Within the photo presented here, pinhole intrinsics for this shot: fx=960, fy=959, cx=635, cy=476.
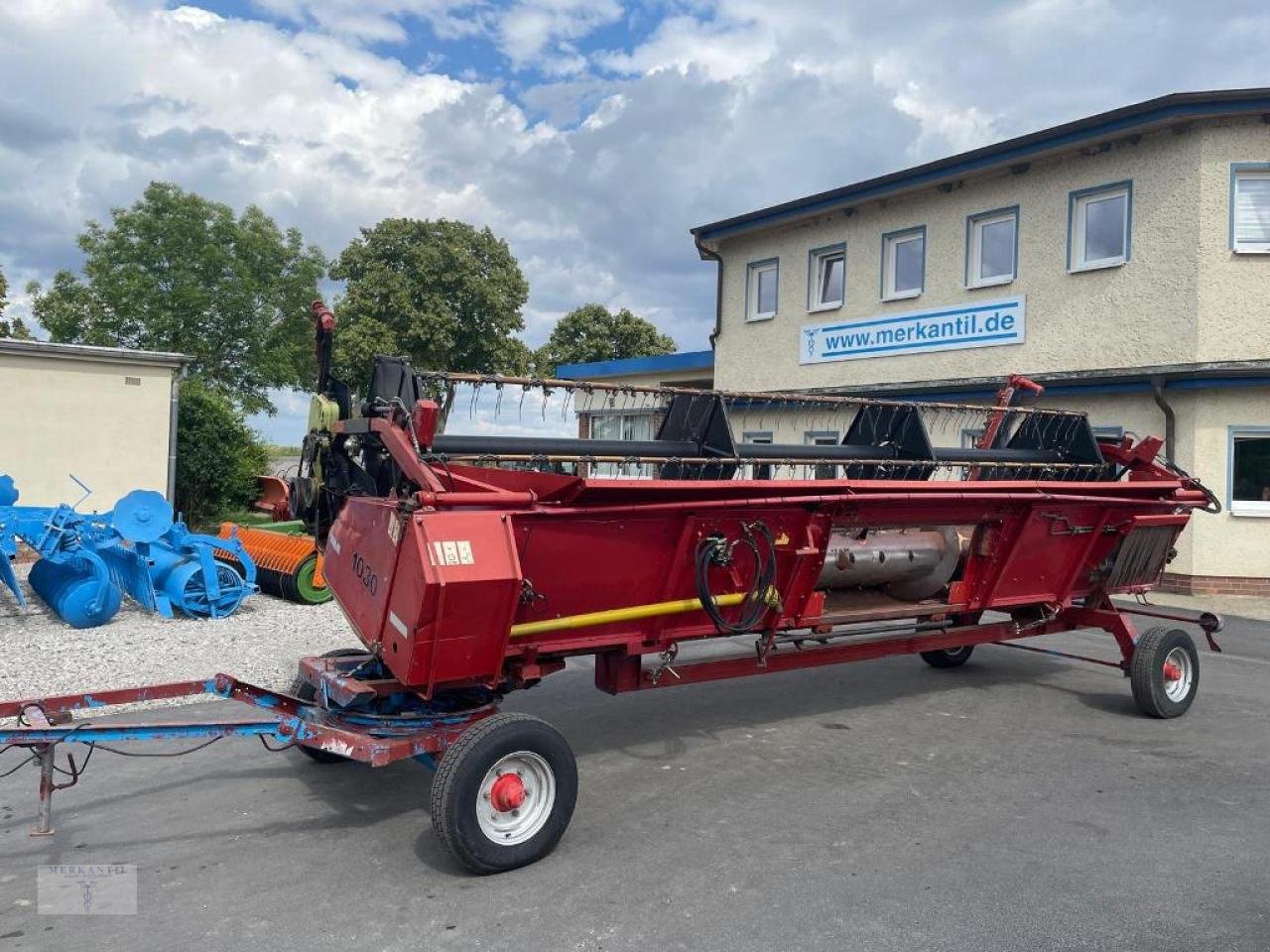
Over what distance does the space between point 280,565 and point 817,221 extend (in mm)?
11928

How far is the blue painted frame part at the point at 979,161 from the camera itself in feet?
41.2

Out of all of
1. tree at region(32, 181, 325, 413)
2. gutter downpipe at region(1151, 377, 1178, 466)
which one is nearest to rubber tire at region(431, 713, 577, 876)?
gutter downpipe at region(1151, 377, 1178, 466)

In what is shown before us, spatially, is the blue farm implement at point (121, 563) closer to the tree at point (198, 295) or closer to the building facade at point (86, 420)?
the building facade at point (86, 420)

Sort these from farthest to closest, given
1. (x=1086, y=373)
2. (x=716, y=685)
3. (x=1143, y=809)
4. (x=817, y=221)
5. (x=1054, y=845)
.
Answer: (x=817, y=221)
(x=1086, y=373)
(x=716, y=685)
(x=1143, y=809)
(x=1054, y=845)

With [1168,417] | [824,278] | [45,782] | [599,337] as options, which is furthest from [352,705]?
[599,337]

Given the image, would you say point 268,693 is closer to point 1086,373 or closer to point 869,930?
point 869,930

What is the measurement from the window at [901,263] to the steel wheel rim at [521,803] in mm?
14042

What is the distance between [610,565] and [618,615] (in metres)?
0.26

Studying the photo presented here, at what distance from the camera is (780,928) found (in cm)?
357

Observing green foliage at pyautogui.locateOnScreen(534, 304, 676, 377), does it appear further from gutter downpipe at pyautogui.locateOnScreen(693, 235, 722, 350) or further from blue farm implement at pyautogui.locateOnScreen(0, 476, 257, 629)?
blue farm implement at pyautogui.locateOnScreen(0, 476, 257, 629)

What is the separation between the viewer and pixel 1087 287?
13969mm

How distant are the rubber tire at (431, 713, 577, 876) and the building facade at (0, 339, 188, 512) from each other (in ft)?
41.8

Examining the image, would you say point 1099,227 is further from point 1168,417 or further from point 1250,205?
point 1168,417

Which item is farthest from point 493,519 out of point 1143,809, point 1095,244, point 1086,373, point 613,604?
point 1095,244
